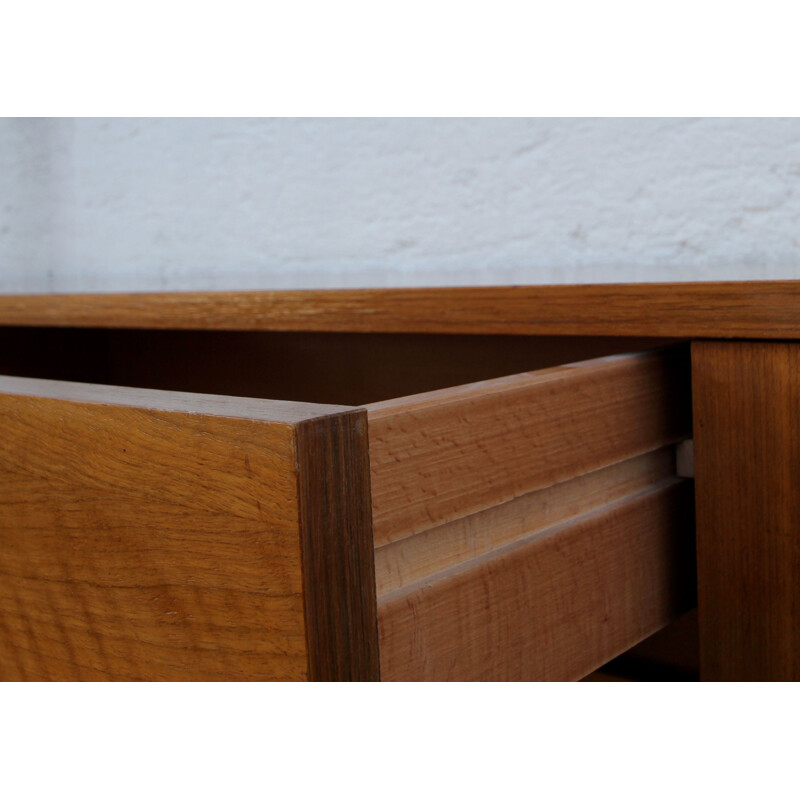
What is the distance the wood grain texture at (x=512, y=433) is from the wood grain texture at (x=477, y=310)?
4cm

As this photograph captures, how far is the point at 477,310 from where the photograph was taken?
Result: 696 mm

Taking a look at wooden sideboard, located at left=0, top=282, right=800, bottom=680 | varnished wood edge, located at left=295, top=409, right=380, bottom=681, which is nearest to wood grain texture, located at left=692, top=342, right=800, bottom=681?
wooden sideboard, located at left=0, top=282, right=800, bottom=680

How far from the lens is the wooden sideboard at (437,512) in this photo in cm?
34

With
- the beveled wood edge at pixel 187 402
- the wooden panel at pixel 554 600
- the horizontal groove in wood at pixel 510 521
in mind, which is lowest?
the wooden panel at pixel 554 600

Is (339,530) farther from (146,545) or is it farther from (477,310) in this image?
(477,310)

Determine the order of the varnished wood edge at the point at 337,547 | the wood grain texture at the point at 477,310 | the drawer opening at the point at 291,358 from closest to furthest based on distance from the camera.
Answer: the varnished wood edge at the point at 337,547, the wood grain texture at the point at 477,310, the drawer opening at the point at 291,358

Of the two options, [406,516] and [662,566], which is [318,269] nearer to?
[662,566]

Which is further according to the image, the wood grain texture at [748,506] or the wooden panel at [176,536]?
the wood grain texture at [748,506]

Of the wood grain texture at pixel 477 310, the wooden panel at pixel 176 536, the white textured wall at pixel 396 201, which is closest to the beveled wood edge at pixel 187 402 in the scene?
the wooden panel at pixel 176 536

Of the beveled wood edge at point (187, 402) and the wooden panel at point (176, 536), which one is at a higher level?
the beveled wood edge at point (187, 402)

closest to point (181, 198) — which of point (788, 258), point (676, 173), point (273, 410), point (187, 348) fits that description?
point (187, 348)

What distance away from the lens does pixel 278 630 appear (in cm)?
34

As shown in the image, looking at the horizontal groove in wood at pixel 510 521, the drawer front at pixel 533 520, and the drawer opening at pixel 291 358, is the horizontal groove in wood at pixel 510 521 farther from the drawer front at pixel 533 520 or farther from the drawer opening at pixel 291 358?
the drawer opening at pixel 291 358

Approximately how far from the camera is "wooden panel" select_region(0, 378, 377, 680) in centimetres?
33
